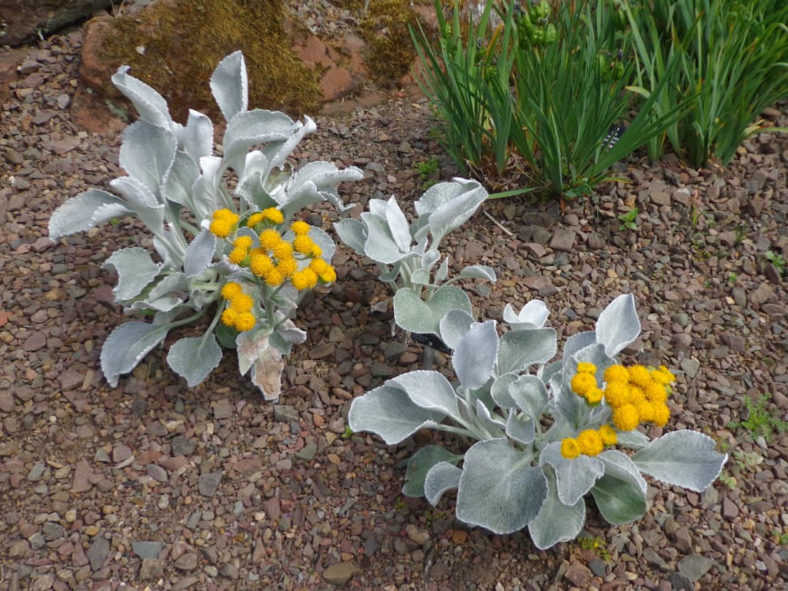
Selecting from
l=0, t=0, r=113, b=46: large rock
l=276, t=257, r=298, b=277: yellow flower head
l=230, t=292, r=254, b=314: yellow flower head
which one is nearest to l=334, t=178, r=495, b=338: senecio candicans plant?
l=276, t=257, r=298, b=277: yellow flower head

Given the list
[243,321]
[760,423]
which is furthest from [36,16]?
[760,423]

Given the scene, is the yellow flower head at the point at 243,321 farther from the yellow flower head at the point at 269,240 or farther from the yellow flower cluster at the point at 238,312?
the yellow flower head at the point at 269,240

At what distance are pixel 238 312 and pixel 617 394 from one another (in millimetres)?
920

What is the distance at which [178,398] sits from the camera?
6.67 ft

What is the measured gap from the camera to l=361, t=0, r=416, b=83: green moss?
3.01m

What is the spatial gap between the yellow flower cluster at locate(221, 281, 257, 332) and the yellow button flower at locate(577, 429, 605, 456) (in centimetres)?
84

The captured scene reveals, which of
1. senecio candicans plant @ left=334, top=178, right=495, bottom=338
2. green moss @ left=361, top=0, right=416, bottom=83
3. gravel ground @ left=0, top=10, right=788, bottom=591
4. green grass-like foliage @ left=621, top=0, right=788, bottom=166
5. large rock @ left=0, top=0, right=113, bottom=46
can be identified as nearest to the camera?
gravel ground @ left=0, top=10, right=788, bottom=591

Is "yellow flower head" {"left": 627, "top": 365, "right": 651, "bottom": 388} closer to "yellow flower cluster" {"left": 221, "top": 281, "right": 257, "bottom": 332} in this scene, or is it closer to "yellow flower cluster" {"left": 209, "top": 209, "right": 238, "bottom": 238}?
"yellow flower cluster" {"left": 221, "top": 281, "right": 257, "bottom": 332}

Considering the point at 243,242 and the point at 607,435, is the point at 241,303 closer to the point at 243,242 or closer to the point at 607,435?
the point at 243,242

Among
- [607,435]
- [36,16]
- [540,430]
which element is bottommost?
[540,430]

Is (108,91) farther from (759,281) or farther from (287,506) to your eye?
(759,281)

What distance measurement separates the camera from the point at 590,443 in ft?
4.58

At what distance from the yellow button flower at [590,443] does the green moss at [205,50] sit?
1971 mm

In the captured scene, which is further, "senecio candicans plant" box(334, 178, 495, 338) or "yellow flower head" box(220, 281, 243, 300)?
"senecio candicans plant" box(334, 178, 495, 338)
